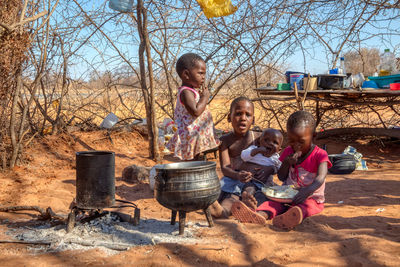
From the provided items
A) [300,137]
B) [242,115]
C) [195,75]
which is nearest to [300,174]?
[300,137]

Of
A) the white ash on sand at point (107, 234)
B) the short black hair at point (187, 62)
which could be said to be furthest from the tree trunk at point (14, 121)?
the short black hair at point (187, 62)

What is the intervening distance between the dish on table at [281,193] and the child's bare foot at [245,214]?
237mm

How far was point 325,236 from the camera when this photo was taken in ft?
9.11

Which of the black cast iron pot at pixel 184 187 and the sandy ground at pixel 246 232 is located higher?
the black cast iron pot at pixel 184 187

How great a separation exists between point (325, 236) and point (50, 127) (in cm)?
596

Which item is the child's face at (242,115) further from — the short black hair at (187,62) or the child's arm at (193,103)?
the short black hair at (187,62)

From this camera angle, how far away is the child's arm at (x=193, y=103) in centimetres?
345

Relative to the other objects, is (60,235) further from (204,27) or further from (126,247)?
(204,27)

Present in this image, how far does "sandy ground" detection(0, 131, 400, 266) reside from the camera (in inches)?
93.1

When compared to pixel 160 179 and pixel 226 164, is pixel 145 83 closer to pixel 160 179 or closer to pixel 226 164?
pixel 226 164

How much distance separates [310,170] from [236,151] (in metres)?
0.78

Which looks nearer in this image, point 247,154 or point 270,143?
point 270,143

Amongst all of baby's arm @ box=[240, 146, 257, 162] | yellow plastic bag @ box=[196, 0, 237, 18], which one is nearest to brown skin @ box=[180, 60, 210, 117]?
baby's arm @ box=[240, 146, 257, 162]

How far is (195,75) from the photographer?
357 cm
